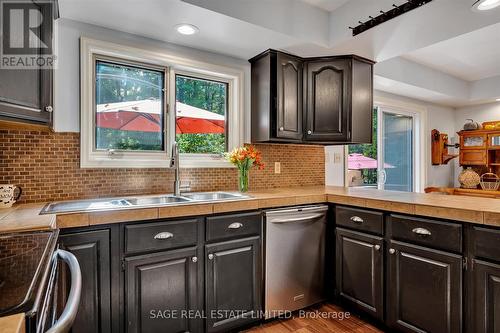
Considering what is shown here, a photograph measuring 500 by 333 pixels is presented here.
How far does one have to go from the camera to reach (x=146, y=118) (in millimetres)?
2236

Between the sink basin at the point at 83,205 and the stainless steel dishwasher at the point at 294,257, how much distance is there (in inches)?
39.8

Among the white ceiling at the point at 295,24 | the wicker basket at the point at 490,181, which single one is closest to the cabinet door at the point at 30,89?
the white ceiling at the point at 295,24

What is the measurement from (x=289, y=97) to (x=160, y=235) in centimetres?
164

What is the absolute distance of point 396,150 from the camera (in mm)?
4125

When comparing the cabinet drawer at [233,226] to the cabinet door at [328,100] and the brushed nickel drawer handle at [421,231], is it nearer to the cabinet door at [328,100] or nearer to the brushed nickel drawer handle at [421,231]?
the brushed nickel drawer handle at [421,231]

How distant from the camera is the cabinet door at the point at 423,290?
153 centimetres

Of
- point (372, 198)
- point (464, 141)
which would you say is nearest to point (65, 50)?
point (372, 198)

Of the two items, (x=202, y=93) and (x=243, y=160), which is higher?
(x=202, y=93)

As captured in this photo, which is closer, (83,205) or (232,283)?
(83,205)

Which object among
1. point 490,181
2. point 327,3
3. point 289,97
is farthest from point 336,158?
point 490,181

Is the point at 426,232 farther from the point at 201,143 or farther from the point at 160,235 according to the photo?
the point at 201,143

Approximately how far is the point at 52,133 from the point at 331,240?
2193mm

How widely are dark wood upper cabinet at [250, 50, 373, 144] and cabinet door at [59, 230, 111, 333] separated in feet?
5.08

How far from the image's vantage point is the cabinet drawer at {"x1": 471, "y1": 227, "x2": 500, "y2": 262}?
1.37 meters
